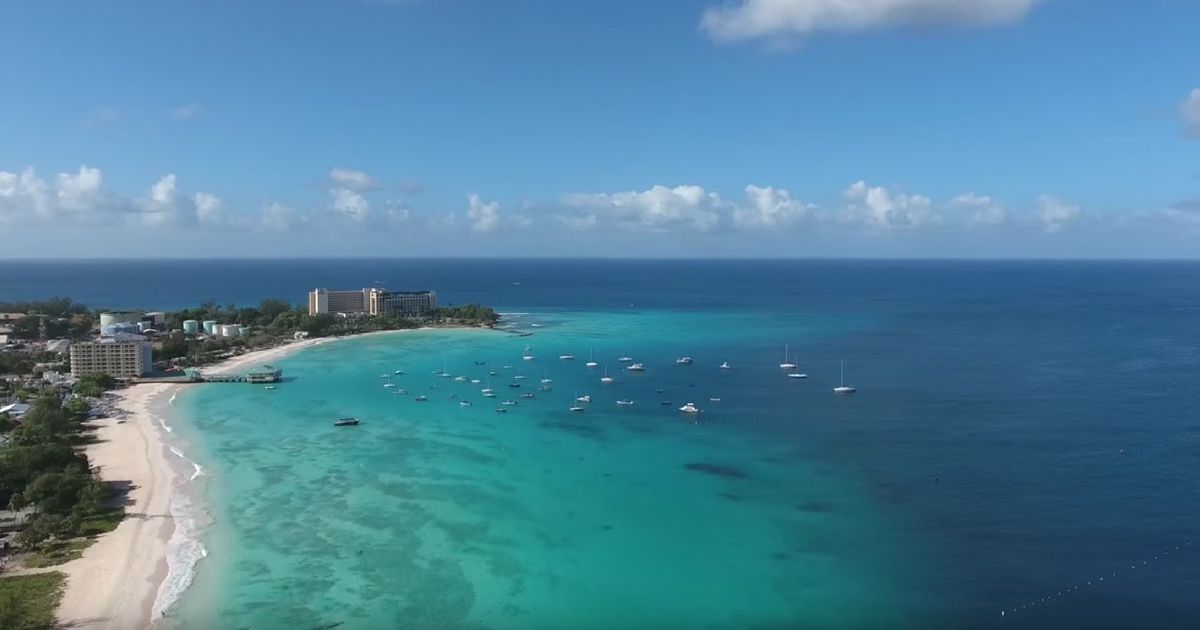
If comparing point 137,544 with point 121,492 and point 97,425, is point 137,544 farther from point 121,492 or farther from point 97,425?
point 97,425

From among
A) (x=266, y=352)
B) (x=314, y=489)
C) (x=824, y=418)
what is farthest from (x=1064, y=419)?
(x=266, y=352)

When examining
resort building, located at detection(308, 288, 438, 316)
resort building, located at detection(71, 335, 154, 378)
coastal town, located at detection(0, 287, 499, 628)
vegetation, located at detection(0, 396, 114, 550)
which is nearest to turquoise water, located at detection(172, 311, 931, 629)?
coastal town, located at detection(0, 287, 499, 628)

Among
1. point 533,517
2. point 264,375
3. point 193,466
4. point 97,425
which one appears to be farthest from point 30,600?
point 264,375

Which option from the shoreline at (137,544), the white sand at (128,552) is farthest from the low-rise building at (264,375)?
Result: the white sand at (128,552)

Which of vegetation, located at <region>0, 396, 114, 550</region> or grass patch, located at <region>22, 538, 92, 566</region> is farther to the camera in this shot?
vegetation, located at <region>0, 396, 114, 550</region>

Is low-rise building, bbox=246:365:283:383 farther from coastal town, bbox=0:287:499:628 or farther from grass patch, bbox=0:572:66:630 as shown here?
grass patch, bbox=0:572:66:630

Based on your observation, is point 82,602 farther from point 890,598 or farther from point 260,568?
point 890,598

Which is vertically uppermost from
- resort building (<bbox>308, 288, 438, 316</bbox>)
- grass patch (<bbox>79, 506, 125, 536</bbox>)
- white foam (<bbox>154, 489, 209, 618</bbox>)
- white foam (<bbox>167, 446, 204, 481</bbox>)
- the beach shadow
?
resort building (<bbox>308, 288, 438, 316</bbox>)
